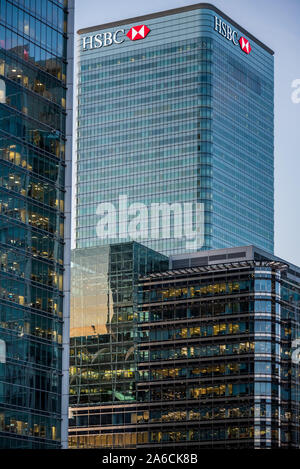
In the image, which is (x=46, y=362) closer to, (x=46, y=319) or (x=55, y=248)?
(x=46, y=319)

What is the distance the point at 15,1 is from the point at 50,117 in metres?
15.3

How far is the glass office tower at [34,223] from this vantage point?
13838 cm

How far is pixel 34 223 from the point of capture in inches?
5709

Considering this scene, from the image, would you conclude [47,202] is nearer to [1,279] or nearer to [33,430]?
[1,279]

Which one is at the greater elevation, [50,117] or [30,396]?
[50,117]

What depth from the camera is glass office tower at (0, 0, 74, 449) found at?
138375 millimetres

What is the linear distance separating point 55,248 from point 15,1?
3142 cm

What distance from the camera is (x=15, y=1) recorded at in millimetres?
146125

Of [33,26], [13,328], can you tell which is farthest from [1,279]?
[33,26]
